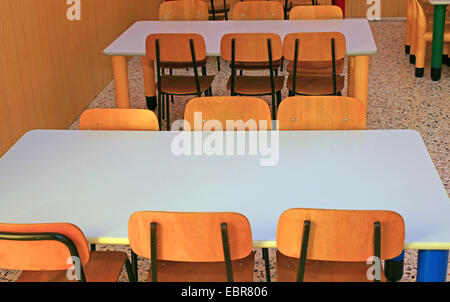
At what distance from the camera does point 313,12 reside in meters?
4.96

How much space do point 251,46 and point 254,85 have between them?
0.36 meters

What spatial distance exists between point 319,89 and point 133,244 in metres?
2.43

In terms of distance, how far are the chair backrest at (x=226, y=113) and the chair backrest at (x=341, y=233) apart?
1.02 meters

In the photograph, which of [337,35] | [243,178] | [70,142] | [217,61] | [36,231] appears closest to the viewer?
[36,231]

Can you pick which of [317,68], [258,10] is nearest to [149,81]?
[258,10]

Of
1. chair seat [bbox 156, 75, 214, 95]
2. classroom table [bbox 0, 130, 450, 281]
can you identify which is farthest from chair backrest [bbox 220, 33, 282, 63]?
classroom table [bbox 0, 130, 450, 281]

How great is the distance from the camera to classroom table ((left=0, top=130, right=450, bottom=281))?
2.09m

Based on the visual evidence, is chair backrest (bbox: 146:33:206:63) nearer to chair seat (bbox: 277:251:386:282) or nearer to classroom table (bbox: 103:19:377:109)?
classroom table (bbox: 103:19:377:109)

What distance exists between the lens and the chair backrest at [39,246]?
192 cm

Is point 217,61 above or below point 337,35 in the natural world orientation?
below

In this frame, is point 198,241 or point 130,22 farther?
point 130,22

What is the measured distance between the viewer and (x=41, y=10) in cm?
434

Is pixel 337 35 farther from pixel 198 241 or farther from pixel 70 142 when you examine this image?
pixel 198 241
